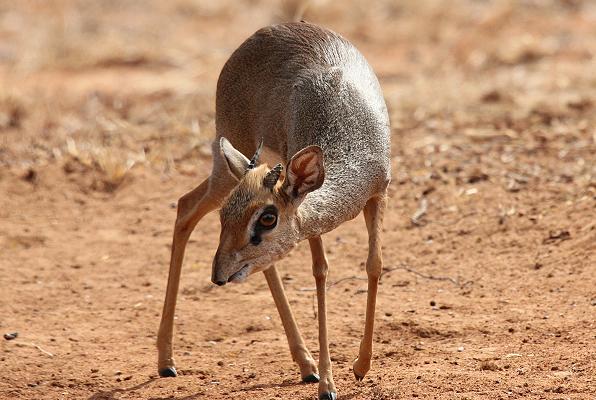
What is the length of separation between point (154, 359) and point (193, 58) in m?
9.58

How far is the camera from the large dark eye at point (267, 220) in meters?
5.89

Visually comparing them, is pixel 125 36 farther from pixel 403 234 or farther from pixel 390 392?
pixel 390 392

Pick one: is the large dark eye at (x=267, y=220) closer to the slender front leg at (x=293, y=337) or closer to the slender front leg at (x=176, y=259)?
the slender front leg at (x=293, y=337)

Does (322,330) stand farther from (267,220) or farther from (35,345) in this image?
(35,345)

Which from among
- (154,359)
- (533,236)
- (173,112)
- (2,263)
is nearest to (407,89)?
(173,112)

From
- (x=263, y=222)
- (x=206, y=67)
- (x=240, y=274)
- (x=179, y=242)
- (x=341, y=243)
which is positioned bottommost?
(x=206, y=67)

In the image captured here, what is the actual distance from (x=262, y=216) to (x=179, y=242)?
197 centimetres

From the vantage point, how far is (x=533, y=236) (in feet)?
29.0

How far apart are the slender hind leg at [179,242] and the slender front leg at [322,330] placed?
3.21 ft

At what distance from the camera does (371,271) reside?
22.3 ft

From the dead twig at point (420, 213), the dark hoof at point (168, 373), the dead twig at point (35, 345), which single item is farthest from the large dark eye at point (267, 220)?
the dead twig at point (420, 213)

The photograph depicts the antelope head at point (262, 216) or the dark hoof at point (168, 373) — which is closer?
the antelope head at point (262, 216)

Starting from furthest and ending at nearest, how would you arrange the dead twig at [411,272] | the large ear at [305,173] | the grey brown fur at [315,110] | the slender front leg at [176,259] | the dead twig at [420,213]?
the dead twig at [420,213] < the dead twig at [411,272] < the slender front leg at [176,259] < the grey brown fur at [315,110] < the large ear at [305,173]

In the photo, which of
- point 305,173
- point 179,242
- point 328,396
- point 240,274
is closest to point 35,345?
point 179,242
